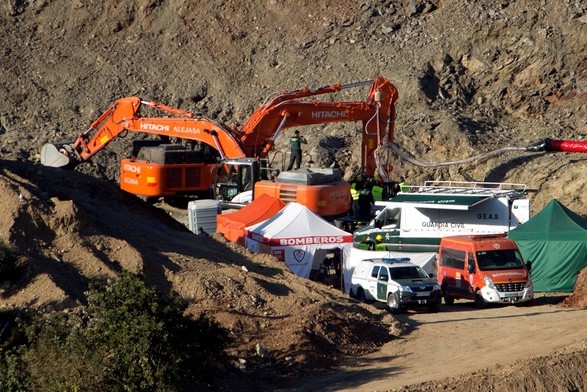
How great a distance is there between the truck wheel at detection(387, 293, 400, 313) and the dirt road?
0.38 metres

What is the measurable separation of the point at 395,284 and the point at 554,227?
5122 millimetres

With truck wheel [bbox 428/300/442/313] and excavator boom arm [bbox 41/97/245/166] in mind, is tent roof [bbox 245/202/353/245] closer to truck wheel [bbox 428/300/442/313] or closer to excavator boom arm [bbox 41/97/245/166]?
truck wheel [bbox 428/300/442/313]

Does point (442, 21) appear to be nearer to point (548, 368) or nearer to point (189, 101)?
point (189, 101)

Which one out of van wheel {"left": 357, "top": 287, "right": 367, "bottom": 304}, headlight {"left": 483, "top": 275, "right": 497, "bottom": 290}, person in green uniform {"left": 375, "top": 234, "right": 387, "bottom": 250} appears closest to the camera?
headlight {"left": 483, "top": 275, "right": 497, "bottom": 290}

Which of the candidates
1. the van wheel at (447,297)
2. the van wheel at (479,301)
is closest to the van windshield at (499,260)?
the van wheel at (479,301)

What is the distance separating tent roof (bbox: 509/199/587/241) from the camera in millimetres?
28484

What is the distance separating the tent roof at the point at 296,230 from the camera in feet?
92.8

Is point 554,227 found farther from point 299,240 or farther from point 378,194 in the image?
point 378,194

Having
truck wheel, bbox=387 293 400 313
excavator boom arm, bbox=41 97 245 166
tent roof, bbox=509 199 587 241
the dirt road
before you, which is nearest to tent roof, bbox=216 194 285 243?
excavator boom arm, bbox=41 97 245 166

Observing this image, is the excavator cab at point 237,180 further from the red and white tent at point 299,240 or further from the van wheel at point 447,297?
the van wheel at point 447,297

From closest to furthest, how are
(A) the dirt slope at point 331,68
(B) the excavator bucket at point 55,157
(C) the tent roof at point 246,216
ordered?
1. (C) the tent roof at point 246,216
2. (B) the excavator bucket at point 55,157
3. (A) the dirt slope at point 331,68

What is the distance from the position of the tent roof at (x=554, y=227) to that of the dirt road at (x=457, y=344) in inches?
107

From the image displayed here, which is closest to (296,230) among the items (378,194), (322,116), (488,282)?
(488,282)

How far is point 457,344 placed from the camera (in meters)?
21.6
